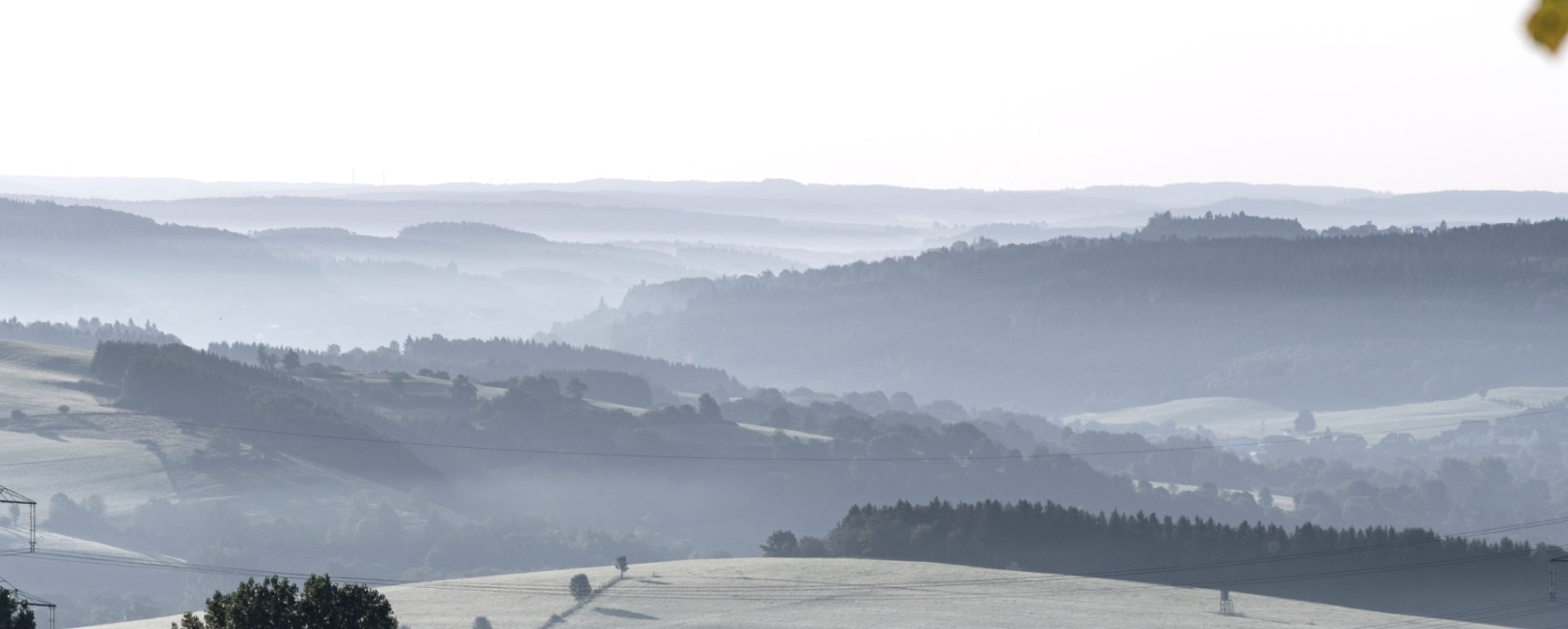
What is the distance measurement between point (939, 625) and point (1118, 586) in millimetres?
27515

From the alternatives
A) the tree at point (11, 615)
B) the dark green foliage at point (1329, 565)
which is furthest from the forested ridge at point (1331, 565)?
the tree at point (11, 615)

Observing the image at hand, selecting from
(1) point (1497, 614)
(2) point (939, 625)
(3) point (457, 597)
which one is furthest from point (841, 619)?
(1) point (1497, 614)

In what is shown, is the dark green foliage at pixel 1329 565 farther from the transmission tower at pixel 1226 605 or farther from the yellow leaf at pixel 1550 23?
the yellow leaf at pixel 1550 23

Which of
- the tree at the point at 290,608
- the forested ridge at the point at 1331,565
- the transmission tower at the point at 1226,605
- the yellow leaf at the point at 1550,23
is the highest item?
the yellow leaf at the point at 1550,23

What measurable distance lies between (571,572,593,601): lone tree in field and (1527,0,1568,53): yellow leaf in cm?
13360

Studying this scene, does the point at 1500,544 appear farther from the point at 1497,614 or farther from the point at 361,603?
the point at 361,603

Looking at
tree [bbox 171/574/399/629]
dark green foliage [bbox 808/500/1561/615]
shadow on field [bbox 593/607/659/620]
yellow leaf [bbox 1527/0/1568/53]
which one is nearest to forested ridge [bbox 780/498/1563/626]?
dark green foliage [bbox 808/500/1561/615]

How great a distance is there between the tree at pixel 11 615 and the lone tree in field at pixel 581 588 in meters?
81.5

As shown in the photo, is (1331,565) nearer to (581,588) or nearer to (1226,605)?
(1226,605)

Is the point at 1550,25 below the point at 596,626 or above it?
above

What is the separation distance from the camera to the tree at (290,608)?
48438mm

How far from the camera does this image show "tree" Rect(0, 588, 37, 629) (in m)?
54.9

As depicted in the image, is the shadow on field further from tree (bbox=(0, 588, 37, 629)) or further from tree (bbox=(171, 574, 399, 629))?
tree (bbox=(171, 574, 399, 629))

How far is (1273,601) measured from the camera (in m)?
140
